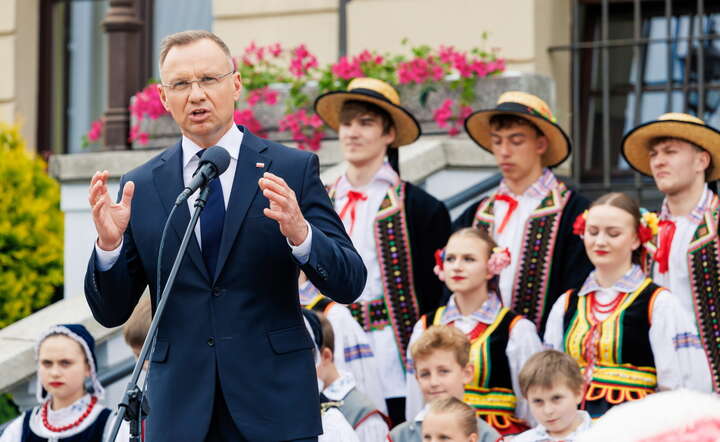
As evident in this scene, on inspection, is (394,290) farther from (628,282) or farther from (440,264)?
(628,282)

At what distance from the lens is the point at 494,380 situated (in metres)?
5.47

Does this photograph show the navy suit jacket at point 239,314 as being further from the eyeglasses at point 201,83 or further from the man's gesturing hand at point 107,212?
the eyeglasses at point 201,83

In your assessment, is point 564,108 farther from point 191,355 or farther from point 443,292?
point 191,355

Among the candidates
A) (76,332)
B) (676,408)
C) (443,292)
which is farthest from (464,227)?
(676,408)

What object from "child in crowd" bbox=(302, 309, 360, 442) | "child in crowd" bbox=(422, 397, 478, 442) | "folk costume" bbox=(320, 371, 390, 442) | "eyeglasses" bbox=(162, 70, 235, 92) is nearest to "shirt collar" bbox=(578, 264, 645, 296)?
"child in crowd" bbox=(422, 397, 478, 442)

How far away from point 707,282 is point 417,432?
145 centimetres

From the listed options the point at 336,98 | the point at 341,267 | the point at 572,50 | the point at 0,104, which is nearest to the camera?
the point at 341,267

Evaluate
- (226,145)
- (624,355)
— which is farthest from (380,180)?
(226,145)

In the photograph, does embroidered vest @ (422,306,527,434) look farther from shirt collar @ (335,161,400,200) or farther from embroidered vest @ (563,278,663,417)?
shirt collar @ (335,161,400,200)

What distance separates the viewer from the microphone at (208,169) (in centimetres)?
297

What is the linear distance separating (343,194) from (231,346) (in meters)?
3.09

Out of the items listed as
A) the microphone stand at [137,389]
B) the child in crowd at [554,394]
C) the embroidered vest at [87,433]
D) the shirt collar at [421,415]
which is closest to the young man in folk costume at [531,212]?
the child in crowd at [554,394]

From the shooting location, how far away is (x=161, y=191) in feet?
10.9

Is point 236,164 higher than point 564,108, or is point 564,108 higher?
point 564,108
